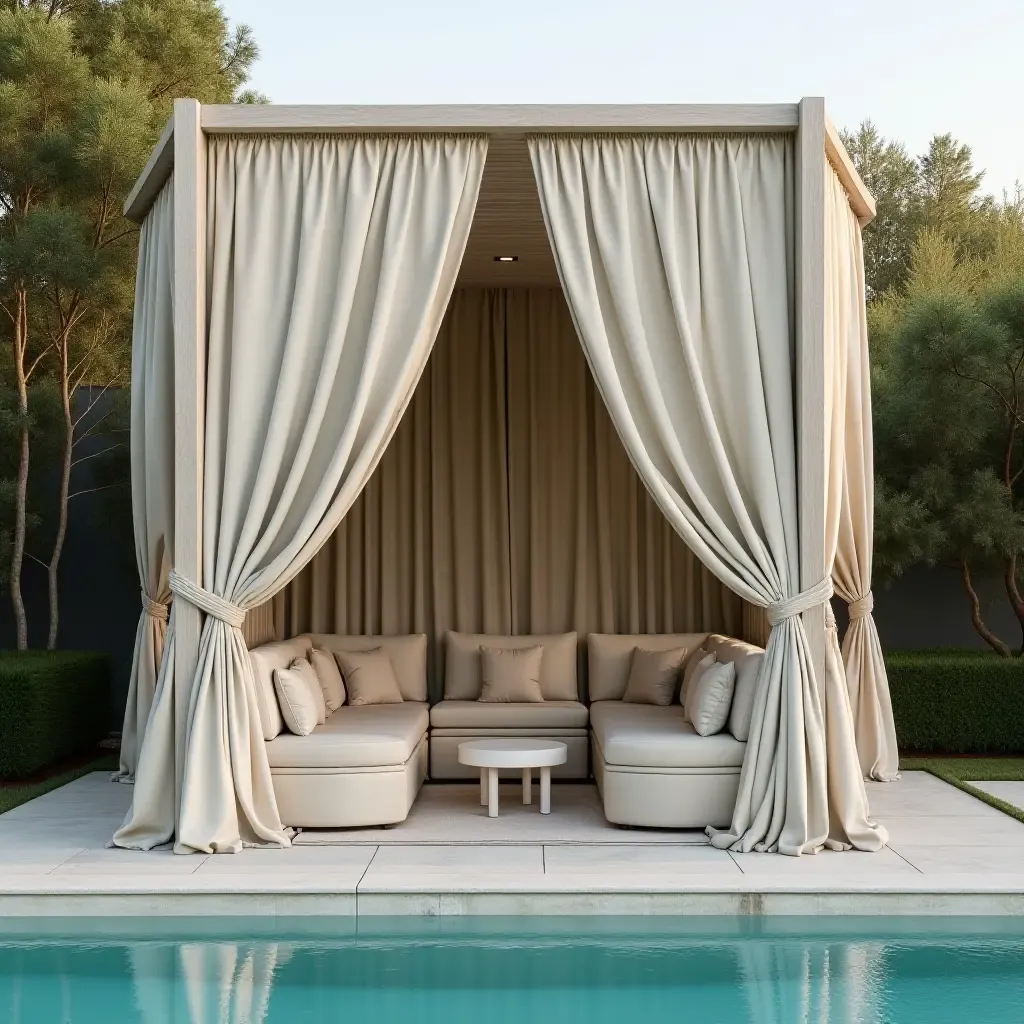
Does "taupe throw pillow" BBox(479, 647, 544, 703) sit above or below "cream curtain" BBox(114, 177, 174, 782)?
below

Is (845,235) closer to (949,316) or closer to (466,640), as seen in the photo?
(949,316)

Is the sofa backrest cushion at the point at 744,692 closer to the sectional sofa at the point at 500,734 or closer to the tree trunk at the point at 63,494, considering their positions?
the sectional sofa at the point at 500,734

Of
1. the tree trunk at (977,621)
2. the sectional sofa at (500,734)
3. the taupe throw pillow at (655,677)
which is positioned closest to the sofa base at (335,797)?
the sectional sofa at (500,734)

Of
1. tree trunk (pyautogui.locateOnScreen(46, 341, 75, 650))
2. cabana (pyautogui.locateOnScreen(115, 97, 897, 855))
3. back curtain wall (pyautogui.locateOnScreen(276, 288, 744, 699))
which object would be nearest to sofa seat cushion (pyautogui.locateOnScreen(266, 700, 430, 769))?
cabana (pyautogui.locateOnScreen(115, 97, 897, 855))

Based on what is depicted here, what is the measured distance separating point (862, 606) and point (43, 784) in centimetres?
489

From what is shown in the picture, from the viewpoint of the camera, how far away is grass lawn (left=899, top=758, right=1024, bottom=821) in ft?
25.9

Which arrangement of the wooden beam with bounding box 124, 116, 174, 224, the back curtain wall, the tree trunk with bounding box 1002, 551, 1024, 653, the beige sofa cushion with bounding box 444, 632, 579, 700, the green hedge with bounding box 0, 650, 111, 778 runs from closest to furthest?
the wooden beam with bounding box 124, 116, 174, 224
the green hedge with bounding box 0, 650, 111, 778
the beige sofa cushion with bounding box 444, 632, 579, 700
the back curtain wall
the tree trunk with bounding box 1002, 551, 1024, 653

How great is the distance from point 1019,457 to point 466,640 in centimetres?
411

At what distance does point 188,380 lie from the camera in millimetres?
6254

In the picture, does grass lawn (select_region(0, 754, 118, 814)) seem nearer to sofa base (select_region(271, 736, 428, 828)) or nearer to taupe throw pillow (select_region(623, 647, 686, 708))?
sofa base (select_region(271, 736, 428, 828))

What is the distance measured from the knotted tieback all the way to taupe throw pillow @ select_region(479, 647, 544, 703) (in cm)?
262

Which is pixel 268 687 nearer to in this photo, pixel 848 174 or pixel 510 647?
pixel 510 647

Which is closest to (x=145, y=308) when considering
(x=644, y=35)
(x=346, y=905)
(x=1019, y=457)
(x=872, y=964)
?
(x=346, y=905)

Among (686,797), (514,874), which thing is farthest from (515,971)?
(686,797)
